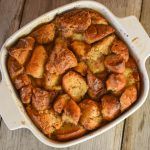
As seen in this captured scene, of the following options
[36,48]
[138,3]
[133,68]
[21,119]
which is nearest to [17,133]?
[21,119]

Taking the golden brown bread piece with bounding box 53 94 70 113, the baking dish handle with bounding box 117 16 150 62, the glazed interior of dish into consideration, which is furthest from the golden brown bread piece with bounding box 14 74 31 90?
the baking dish handle with bounding box 117 16 150 62

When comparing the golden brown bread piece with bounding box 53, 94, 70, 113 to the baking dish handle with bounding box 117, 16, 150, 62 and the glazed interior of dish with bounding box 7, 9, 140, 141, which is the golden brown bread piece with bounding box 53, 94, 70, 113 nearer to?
the glazed interior of dish with bounding box 7, 9, 140, 141

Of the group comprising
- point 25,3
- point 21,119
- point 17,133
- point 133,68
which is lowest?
point 17,133

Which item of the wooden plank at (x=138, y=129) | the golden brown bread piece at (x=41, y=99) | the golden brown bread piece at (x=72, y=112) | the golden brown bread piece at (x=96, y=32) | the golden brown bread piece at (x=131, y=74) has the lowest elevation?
the wooden plank at (x=138, y=129)

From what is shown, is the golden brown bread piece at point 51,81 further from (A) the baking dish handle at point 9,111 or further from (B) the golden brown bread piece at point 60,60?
(A) the baking dish handle at point 9,111

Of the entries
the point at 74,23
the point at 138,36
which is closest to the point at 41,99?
the point at 74,23

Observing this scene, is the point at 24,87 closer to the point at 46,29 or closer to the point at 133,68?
the point at 46,29

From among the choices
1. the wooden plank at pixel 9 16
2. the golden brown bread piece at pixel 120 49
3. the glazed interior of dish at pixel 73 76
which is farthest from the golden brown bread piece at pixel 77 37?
the wooden plank at pixel 9 16
